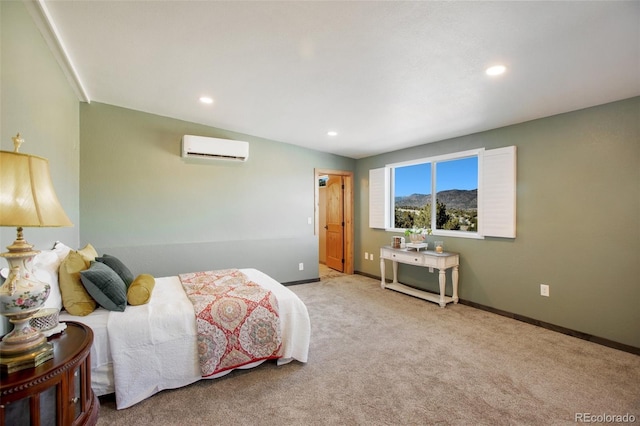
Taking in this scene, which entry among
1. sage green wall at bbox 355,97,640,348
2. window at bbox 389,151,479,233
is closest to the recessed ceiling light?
sage green wall at bbox 355,97,640,348

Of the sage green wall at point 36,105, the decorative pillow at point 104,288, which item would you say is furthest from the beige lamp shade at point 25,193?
the decorative pillow at point 104,288

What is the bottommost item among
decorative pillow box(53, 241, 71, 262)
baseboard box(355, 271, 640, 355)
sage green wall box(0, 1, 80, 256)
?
baseboard box(355, 271, 640, 355)

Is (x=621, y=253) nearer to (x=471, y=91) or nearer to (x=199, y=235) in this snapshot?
(x=471, y=91)

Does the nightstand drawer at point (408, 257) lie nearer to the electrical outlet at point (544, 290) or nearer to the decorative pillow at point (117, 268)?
the electrical outlet at point (544, 290)

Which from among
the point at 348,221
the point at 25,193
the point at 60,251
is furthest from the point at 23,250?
the point at 348,221

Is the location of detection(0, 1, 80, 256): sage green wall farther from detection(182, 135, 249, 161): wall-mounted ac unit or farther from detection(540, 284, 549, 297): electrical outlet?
detection(540, 284, 549, 297): electrical outlet

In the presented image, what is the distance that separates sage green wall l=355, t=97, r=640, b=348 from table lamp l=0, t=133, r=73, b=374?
4160 mm

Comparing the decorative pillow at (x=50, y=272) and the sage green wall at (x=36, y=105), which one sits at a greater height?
the sage green wall at (x=36, y=105)

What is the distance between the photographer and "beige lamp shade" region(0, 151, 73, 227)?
107cm

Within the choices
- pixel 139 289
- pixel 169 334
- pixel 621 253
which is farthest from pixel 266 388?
pixel 621 253

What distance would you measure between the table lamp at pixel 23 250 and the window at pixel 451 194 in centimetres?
409

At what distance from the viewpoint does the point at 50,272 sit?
1.91 m

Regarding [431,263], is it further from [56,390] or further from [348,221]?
[56,390]

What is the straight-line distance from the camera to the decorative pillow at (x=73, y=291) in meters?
1.96
